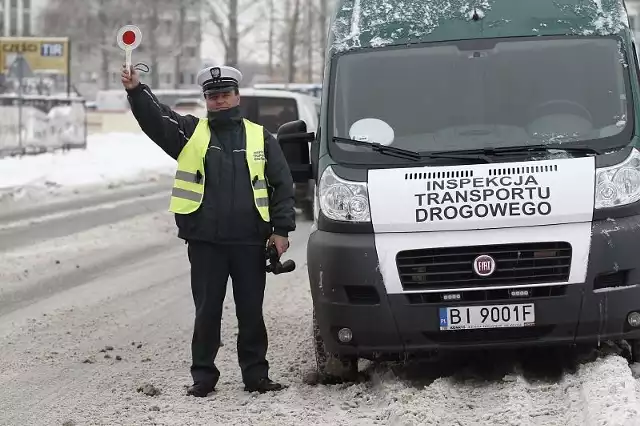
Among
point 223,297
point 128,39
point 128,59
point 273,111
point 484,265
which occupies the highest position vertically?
point 128,39

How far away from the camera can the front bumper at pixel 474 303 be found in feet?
18.8

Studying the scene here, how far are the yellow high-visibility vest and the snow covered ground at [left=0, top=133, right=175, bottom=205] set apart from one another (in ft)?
41.6

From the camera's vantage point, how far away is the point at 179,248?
12977mm

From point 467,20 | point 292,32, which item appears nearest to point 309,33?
point 292,32

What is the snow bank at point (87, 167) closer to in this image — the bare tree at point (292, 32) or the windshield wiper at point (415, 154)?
the windshield wiper at point (415, 154)

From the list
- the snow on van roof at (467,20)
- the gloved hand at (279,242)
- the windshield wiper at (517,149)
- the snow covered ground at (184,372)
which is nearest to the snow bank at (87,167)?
the snow covered ground at (184,372)

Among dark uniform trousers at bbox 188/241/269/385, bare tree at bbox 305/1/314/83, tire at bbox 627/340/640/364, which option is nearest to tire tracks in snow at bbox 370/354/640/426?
tire at bbox 627/340/640/364

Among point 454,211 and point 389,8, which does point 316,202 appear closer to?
point 454,211

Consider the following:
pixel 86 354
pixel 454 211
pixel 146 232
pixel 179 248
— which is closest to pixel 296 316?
pixel 86 354

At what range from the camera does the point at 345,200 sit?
5855 millimetres

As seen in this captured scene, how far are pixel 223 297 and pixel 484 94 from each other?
197 centimetres

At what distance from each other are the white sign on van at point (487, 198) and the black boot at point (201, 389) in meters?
1.34

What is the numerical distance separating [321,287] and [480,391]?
3.39ft

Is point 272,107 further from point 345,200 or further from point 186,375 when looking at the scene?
point 345,200
